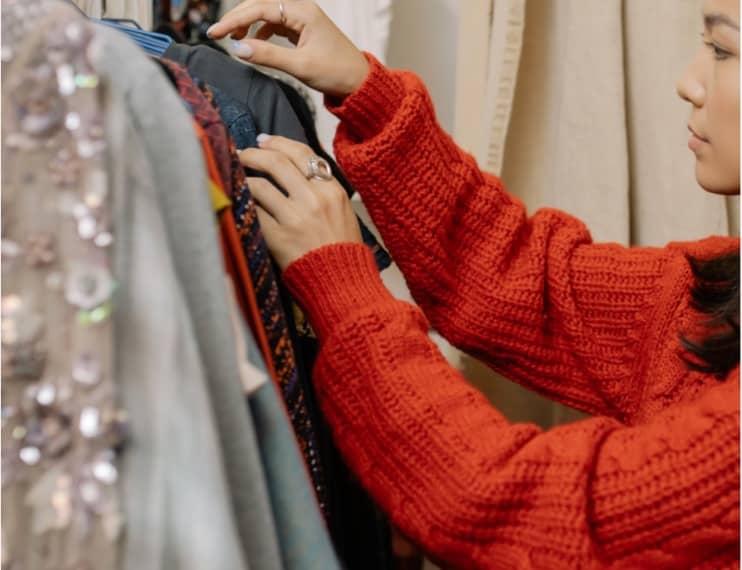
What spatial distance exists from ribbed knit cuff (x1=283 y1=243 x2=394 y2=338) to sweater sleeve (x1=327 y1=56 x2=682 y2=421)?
0.11 meters

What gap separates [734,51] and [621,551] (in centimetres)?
36

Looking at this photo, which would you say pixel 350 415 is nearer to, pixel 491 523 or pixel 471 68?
pixel 491 523

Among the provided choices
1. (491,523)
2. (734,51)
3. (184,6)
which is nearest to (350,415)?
(491,523)

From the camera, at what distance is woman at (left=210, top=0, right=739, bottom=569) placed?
544mm

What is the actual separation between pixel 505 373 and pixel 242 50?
1.22 ft

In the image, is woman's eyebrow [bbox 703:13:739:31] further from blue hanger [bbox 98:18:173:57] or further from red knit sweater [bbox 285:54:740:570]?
blue hanger [bbox 98:18:173:57]

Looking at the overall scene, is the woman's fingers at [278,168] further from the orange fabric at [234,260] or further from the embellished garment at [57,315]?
the embellished garment at [57,315]

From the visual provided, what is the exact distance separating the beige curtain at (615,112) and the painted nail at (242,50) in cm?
37

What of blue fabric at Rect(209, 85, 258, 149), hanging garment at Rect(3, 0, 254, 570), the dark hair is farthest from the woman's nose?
hanging garment at Rect(3, 0, 254, 570)

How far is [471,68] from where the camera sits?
0.99m

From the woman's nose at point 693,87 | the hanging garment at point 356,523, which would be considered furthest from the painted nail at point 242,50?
the woman's nose at point 693,87

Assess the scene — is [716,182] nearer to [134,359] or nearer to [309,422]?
[309,422]

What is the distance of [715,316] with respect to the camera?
68 cm

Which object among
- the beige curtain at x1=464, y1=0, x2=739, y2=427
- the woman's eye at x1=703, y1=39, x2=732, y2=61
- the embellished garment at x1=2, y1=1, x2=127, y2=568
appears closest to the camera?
the embellished garment at x1=2, y1=1, x2=127, y2=568
